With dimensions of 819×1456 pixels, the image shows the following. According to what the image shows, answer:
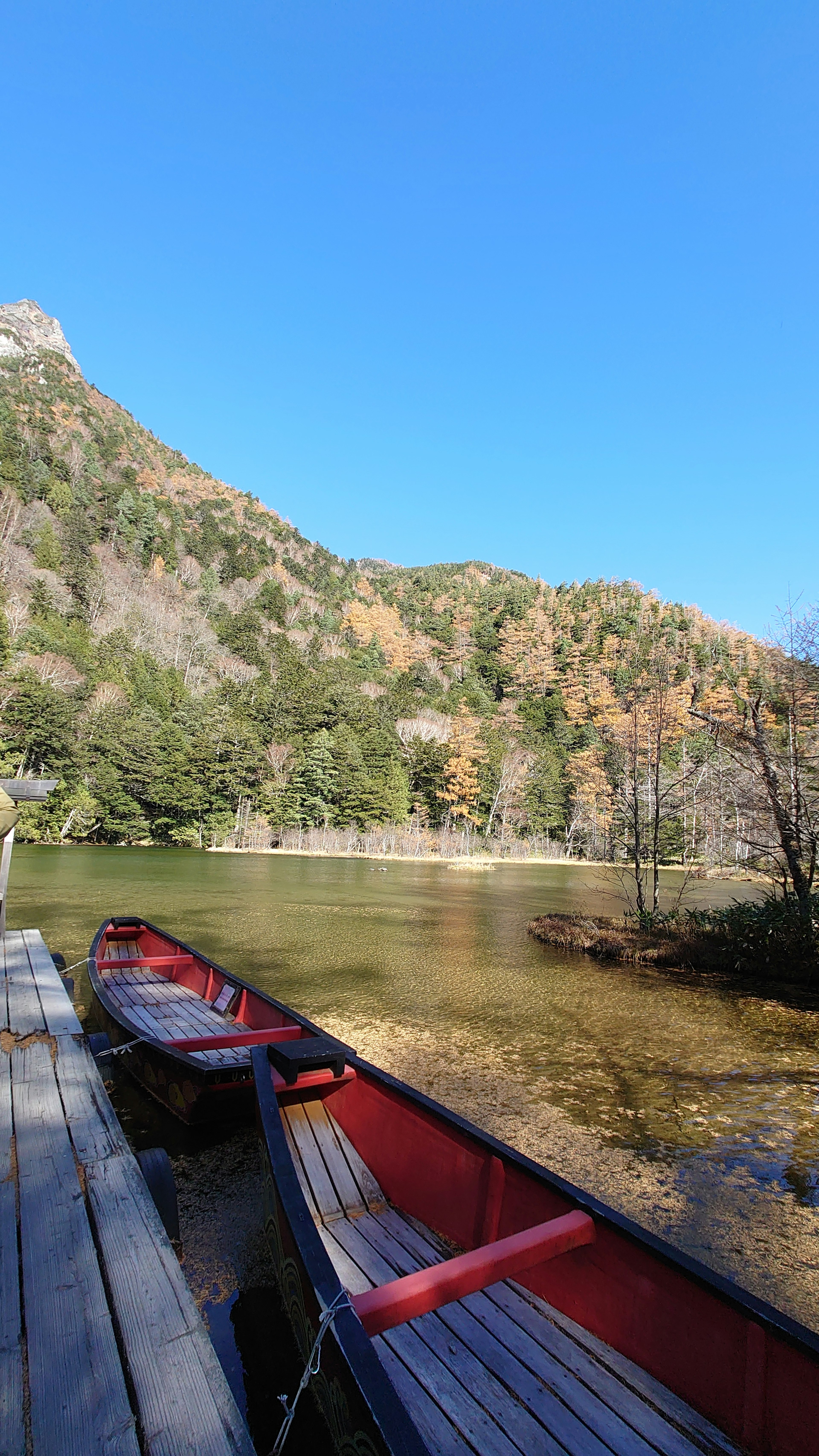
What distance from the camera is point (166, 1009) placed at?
19.9ft

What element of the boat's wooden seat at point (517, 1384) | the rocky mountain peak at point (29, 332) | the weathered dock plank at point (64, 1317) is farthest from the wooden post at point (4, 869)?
the rocky mountain peak at point (29, 332)

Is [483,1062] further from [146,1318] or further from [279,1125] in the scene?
[146,1318]

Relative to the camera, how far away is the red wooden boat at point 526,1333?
1631mm

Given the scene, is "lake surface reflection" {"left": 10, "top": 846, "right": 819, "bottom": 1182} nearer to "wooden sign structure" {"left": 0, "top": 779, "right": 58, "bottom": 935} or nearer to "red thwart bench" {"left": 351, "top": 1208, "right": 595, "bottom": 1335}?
"red thwart bench" {"left": 351, "top": 1208, "right": 595, "bottom": 1335}

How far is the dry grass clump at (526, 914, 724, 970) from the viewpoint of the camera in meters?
11.3

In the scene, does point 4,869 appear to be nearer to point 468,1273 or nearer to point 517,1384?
point 468,1273

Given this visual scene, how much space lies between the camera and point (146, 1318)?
1.76 metres

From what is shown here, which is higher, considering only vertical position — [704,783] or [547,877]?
[704,783]

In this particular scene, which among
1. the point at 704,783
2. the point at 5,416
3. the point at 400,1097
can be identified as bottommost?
the point at 400,1097

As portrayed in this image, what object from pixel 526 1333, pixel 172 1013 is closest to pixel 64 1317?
pixel 526 1333

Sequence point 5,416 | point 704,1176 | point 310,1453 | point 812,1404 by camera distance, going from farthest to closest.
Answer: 1. point 5,416
2. point 704,1176
3. point 310,1453
4. point 812,1404

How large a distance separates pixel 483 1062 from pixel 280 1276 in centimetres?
418

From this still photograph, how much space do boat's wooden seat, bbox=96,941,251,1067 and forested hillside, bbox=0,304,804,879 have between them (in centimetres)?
800

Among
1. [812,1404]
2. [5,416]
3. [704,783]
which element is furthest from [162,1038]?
[5,416]
